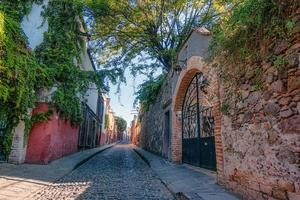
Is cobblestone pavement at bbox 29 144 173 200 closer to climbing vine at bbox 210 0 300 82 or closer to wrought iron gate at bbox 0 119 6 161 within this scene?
climbing vine at bbox 210 0 300 82

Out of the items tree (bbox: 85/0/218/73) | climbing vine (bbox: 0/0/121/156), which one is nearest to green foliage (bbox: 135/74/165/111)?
tree (bbox: 85/0/218/73)

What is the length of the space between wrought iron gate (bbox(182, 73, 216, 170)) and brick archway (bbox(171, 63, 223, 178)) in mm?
206

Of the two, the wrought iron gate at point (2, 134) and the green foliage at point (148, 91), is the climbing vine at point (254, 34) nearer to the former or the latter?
the wrought iron gate at point (2, 134)

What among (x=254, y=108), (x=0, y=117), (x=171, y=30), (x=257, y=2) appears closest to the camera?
(x=257, y=2)

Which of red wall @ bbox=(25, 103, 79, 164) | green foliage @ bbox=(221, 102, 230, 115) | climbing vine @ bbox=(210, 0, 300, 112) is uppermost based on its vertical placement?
climbing vine @ bbox=(210, 0, 300, 112)

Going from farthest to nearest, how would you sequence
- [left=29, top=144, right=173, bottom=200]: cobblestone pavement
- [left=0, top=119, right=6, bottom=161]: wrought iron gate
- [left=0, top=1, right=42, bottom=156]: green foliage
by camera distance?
1. [left=0, top=119, right=6, bottom=161]: wrought iron gate
2. [left=0, top=1, right=42, bottom=156]: green foliage
3. [left=29, top=144, right=173, bottom=200]: cobblestone pavement

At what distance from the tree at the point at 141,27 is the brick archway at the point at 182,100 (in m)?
4.20

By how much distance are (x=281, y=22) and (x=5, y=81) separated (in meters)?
7.46

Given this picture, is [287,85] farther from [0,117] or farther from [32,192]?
[0,117]

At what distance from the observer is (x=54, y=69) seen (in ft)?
34.9

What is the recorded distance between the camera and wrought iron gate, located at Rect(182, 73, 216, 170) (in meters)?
7.93

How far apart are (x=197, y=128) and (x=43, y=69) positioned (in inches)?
229

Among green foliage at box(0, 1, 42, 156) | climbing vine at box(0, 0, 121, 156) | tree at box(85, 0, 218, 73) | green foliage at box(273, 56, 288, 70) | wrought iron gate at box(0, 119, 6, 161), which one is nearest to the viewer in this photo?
green foliage at box(273, 56, 288, 70)

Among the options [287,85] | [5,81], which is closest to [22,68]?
[5,81]
